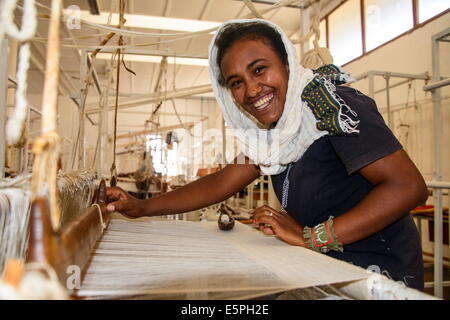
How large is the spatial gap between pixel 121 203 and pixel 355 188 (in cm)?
66

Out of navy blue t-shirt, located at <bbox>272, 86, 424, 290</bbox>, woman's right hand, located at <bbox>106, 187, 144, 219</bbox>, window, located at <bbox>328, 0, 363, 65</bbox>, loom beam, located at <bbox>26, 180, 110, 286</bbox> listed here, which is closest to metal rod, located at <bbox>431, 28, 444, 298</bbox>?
navy blue t-shirt, located at <bbox>272, 86, 424, 290</bbox>

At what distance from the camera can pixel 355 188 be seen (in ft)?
2.86

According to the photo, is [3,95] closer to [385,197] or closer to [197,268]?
[197,268]

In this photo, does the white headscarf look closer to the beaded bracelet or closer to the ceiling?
the beaded bracelet

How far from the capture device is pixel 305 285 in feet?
1.58

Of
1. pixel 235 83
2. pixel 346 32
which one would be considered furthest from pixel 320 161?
pixel 346 32

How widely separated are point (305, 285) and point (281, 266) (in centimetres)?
13

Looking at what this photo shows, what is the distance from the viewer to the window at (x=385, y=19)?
3959 mm

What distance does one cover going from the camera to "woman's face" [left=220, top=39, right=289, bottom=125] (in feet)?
3.01

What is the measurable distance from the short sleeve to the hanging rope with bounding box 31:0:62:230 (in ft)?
2.04
